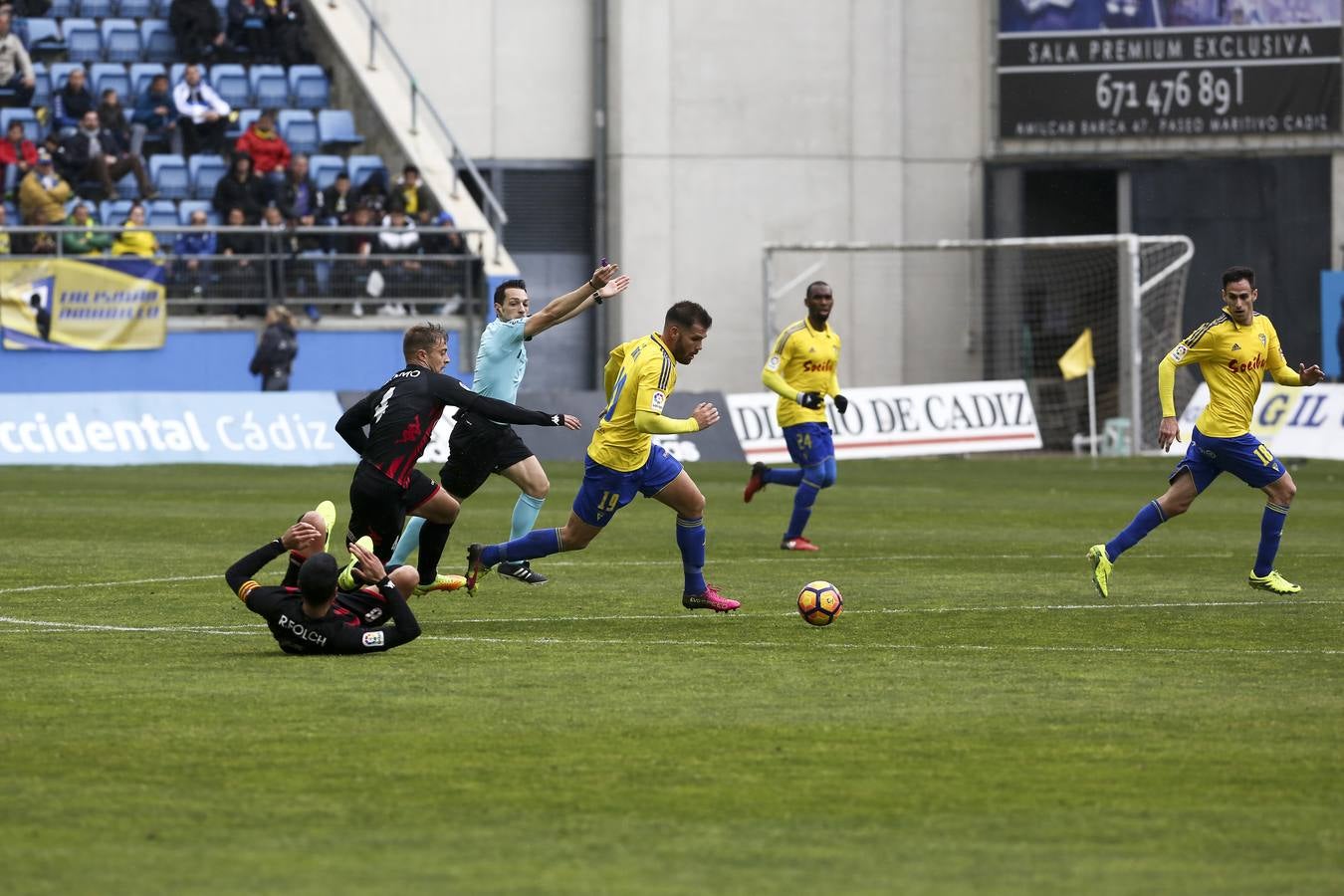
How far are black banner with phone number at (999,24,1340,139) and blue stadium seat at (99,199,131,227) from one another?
14.8 m

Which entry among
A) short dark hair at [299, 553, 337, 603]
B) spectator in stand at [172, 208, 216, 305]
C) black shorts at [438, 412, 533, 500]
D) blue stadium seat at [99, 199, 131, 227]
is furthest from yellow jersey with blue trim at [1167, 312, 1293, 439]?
blue stadium seat at [99, 199, 131, 227]

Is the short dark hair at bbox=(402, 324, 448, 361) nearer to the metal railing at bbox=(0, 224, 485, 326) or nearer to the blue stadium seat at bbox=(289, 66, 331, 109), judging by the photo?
the metal railing at bbox=(0, 224, 485, 326)

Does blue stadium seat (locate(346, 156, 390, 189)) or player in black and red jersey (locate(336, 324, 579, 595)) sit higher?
blue stadium seat (locate(346, 156, 390, 189))

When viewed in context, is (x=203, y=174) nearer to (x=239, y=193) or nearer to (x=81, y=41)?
(x=239, y=193)

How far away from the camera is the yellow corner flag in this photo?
102 ft

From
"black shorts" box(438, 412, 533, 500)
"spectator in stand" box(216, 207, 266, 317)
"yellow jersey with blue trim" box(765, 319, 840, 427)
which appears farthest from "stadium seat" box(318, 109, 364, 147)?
"black shorts" box(438, 412, 533, 500)

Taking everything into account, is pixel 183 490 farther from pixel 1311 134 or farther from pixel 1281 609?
pixel 1311 134

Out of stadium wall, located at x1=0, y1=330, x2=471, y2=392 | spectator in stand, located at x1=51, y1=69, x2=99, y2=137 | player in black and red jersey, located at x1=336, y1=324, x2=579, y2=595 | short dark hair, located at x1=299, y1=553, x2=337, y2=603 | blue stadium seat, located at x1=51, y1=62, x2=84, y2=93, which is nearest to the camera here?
short dark hair, located at x1=299, y1=553, x2=337, y2=603

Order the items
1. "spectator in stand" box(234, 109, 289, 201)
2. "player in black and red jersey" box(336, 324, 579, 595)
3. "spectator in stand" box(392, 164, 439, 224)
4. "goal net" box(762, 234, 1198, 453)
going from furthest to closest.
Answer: "goal net" box(762, 234, 1198, 453) < "spectator in stand" box(392, 164, 439, 224) < "spectator in stand" box(234, 109, 289, 201) < "player in black and red jersey" box(336, 324, 579, 595)

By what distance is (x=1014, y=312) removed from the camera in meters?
35.0

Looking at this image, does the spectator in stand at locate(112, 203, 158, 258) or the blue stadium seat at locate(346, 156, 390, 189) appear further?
the blue stadium seat at locate(346, 156, 390, 189)

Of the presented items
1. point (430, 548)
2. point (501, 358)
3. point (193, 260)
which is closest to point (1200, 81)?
point (193, 260)

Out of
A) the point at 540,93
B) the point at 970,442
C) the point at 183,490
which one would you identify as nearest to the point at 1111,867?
the point at 183,490

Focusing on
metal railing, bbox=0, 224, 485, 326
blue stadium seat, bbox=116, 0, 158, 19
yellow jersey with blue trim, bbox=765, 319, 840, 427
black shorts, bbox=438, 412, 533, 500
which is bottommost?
black shorts, bbox=438, 412, 533, 500
